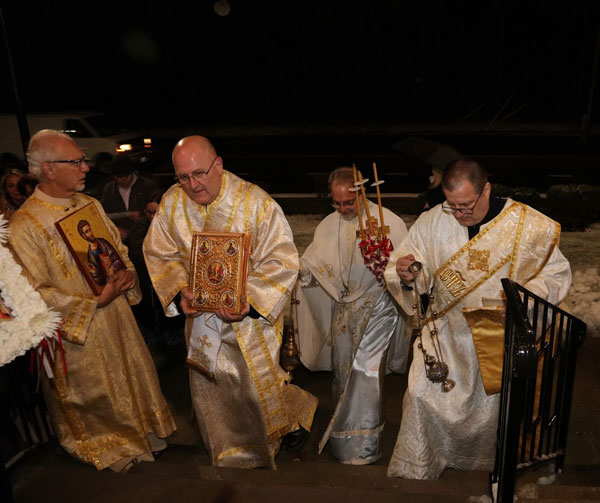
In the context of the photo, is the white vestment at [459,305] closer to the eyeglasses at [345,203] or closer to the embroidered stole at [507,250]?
the embroidered stole at [507,250]

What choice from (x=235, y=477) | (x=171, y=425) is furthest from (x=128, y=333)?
(x=235, y=477)

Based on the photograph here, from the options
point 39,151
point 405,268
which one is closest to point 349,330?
point 405,268

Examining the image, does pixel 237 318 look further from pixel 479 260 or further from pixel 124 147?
pixel 124 147

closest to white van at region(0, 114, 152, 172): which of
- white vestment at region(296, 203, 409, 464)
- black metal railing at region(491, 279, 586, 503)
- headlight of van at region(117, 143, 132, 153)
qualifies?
headlight of van at region(117, 143, 132, 153)

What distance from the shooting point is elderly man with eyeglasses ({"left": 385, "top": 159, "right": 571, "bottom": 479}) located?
13.2 feet

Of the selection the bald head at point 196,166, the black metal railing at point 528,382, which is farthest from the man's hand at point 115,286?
the black metal railing at point 528,382

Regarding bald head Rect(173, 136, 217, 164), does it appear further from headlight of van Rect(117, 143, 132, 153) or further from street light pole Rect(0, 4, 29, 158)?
headlight of van Rect(117, 143, 132, 153)

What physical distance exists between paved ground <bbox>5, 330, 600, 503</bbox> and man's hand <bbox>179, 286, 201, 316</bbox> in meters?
1.08

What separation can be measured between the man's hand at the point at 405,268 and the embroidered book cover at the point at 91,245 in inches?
80.4

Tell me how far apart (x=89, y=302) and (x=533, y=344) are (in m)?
2.91

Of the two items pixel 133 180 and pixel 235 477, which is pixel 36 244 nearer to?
pixel 235 477

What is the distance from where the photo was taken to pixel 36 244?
419 cm

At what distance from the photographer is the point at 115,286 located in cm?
442

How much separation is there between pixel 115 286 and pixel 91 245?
34 cm
